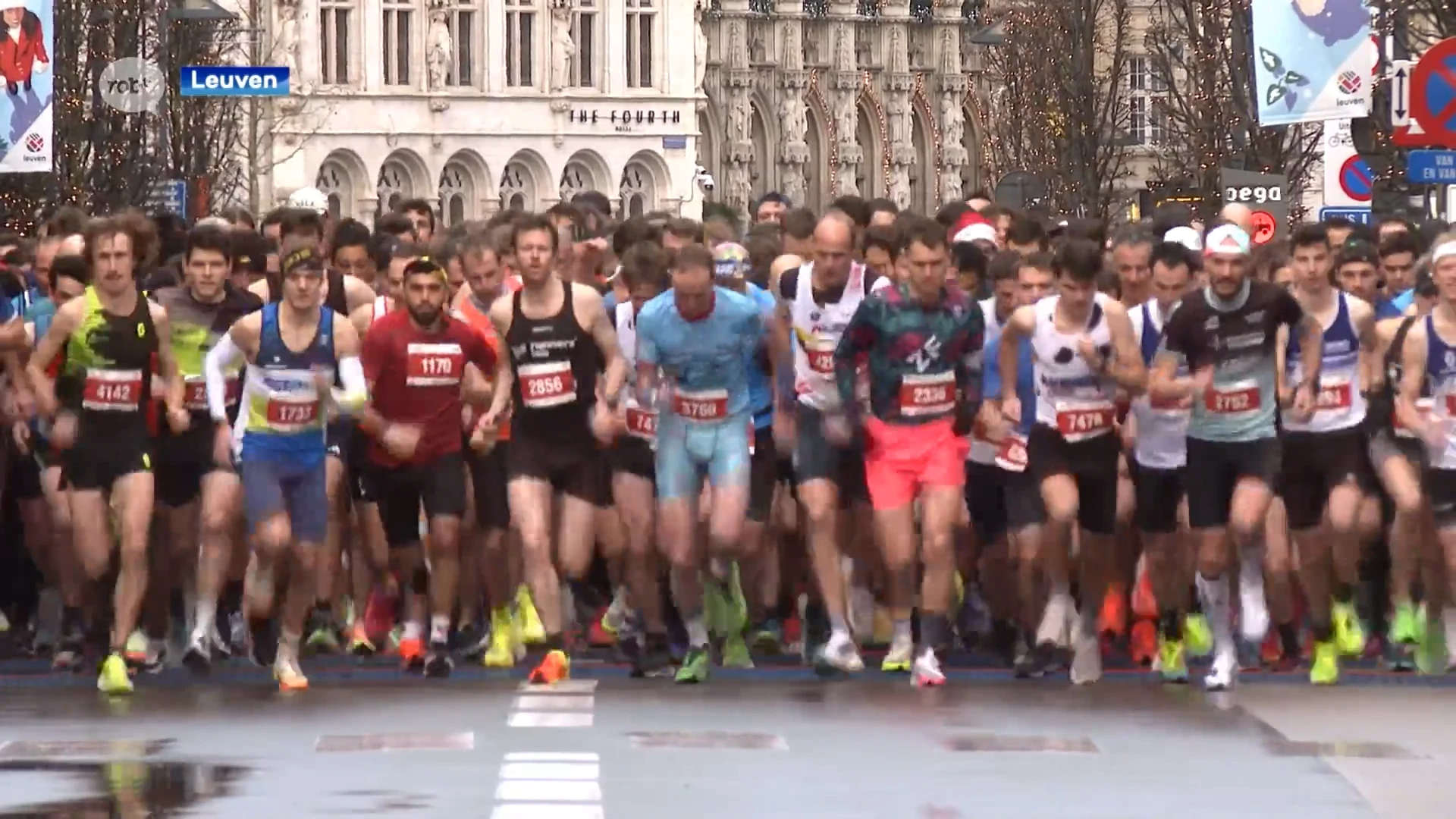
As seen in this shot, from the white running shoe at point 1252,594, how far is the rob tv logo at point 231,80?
811 inches

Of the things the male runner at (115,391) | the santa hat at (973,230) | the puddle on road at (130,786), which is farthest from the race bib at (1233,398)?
the puddle on road at (130,786)

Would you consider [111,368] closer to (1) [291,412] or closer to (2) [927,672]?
(1) [291,412]

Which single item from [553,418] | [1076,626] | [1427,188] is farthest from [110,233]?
[1427,188]

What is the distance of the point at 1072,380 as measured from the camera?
58.1 ft

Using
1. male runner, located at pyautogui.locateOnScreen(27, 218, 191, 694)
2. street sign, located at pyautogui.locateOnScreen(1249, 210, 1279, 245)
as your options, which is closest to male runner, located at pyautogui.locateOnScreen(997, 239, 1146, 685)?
male runner, located at pyautogui.locateOnScreen(27, 218, 191, 694)

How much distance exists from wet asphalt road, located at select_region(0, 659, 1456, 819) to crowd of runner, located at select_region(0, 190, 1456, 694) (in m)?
0.44

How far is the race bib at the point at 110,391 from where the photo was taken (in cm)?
1756

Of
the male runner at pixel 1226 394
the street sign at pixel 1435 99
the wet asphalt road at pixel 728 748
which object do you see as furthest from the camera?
the street sign at pixel 1435 99

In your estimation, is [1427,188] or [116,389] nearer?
[116,389]

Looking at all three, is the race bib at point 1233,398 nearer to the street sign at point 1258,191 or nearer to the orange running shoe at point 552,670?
the orange running shoe at point 552,670

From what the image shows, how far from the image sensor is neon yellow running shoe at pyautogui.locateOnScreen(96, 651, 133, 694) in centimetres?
1723

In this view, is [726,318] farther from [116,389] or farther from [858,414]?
[116,389]

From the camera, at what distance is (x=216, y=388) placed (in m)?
17.2

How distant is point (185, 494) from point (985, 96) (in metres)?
93.4
